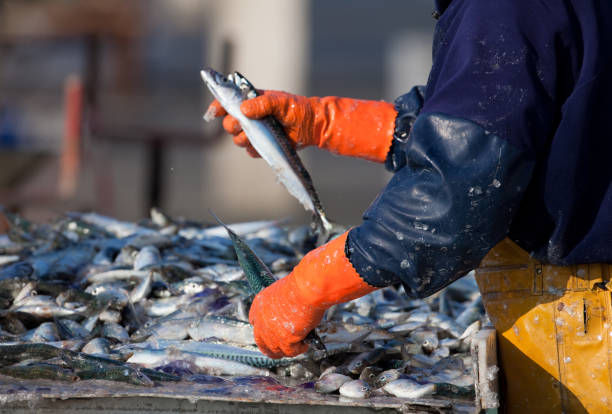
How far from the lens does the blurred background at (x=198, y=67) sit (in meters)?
12.7

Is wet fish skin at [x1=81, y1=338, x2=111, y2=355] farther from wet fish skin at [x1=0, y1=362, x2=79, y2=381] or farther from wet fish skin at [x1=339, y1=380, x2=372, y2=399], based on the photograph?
wet fish skin at [x1=339, y1=380, x2=372, y2=399]

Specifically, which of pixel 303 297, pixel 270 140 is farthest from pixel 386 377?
pixel 270 140

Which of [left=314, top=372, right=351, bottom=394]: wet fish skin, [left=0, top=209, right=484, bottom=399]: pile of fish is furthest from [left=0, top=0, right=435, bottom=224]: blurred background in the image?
[left=314, top=372, right=351, bottom=394]: wet fish skin

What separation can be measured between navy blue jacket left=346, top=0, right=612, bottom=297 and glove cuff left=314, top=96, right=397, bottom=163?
1040mm

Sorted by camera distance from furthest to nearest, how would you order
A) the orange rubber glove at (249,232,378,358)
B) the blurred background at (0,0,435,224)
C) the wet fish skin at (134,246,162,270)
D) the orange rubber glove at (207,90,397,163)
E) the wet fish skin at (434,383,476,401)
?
1. the blurred background at (0,0,435,224)
2. the wet fish skin at (134,246,162,270)
3. the orange rubber glove at (207,90,397,163)
4. the wet fish skin at (434,383,476,401)
5. the orange rubber glove at (249,232,378,358)

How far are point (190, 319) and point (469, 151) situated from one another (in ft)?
5.65

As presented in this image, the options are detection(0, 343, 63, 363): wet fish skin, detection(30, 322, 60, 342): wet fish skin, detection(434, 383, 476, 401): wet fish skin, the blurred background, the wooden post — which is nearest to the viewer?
the wooden post

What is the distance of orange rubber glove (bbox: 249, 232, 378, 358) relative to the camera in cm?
269

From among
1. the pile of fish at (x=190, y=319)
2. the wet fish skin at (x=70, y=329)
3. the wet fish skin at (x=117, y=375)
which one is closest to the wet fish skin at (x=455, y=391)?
the pile of fish at (x=190, y=319)

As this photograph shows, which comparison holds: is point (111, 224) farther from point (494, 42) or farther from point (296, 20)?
point (296, 20)

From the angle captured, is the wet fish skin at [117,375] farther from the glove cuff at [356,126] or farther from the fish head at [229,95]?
the glove cuff at [356,126]

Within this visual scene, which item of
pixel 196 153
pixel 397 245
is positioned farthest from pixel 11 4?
pixel 397 245

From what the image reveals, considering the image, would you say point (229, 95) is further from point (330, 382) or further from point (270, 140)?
point (330, 382)

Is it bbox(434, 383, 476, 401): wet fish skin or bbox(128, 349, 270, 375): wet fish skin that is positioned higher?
bbox(434, 383, 476, 401): wet fish skin
